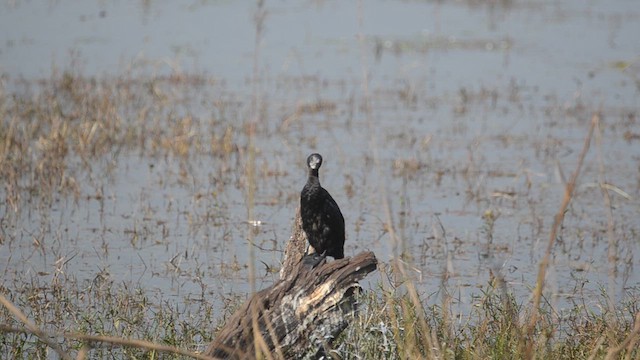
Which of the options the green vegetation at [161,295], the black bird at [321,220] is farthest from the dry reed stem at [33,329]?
the black bird at [321,220]

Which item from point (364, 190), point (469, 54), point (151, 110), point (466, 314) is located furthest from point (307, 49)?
point (466, 314)

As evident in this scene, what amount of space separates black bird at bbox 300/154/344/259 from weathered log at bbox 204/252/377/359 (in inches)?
58.6

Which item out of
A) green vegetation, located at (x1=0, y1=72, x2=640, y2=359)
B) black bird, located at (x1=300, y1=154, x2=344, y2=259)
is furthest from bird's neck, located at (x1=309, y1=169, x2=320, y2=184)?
green vegetation, located at (x1=0, y1=72, x2=640, y2=359)

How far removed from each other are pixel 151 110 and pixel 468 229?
4.72 metres

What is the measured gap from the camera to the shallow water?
7234mm

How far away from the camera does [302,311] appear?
439 cm

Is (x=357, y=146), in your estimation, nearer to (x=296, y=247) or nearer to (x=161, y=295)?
(x=161, y=295)

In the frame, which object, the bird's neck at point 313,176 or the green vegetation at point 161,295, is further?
the bird's neck at point 313,176

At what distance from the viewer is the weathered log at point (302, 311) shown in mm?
4355

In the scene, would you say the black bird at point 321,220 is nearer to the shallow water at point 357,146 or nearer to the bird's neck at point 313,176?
the bird's neck at point 313,176

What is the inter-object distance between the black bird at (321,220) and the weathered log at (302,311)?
4.89ft

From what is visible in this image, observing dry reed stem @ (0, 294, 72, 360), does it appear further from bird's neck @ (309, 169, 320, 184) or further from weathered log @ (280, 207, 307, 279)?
bird's neck @ (309, 169, 320, 184)

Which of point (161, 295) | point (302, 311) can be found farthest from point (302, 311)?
point (161, 295)

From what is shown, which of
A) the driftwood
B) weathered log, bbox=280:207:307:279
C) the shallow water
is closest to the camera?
the driftwood
